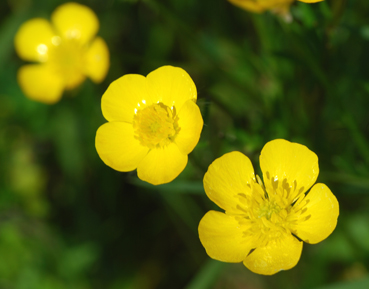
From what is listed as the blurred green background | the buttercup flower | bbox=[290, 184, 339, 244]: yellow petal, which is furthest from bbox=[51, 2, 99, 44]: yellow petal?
bbox=[290, 184, 339, 244]: yellow petal

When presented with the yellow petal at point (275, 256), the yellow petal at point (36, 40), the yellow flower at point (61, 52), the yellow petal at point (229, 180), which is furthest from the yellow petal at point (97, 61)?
the yellow petal at point (275, 256)

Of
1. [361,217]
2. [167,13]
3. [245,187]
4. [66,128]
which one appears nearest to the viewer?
[245,187]

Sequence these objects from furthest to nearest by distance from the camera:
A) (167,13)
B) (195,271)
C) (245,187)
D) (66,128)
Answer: (66,128)
(195,271)
(167,13)
(245,187)

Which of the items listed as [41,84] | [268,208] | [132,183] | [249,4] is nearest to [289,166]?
[268,208]

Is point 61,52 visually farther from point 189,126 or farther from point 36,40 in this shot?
point 189,126

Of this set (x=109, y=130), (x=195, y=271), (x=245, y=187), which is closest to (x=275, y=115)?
(x=245, y=187)

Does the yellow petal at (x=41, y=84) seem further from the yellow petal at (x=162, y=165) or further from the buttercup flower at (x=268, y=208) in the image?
the buttercup flower at (x=268, y=208)

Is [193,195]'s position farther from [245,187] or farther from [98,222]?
[245,187]
